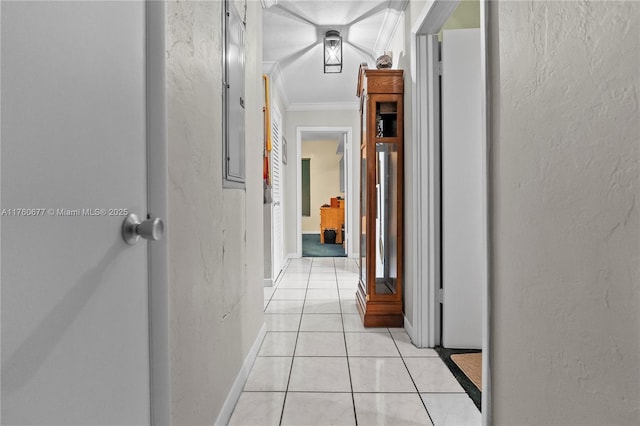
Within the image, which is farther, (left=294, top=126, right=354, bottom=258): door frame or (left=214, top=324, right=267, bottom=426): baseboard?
(left=294, top=126, right=354, bottom=258): door frame

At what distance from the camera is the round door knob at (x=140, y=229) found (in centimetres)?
81

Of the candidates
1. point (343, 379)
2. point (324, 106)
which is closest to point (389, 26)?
point (343, 379)

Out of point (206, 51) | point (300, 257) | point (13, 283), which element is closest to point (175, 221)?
point (13, 283)

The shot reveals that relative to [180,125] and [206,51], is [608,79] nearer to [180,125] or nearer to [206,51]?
[180,125]

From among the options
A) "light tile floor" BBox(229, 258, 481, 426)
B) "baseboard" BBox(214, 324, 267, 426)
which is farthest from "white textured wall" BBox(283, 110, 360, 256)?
"baseboard" BBox(214, 324, 267, 426)

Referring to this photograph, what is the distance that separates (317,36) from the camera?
3.72m

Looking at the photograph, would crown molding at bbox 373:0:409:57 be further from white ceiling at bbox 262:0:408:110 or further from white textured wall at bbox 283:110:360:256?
white textured wall at bbox 283:110:360:256

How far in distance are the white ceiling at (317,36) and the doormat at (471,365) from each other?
2405mm

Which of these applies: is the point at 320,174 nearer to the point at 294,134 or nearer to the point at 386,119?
the point at 294,134

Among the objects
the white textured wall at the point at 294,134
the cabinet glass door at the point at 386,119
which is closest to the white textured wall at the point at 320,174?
the white textured wall at the point at 294,134

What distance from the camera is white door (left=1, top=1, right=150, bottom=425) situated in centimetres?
55

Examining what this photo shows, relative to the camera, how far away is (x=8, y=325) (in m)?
0.54

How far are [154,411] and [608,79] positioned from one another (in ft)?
4.01

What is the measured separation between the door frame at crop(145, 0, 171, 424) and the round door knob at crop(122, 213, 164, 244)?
10 centimetres
